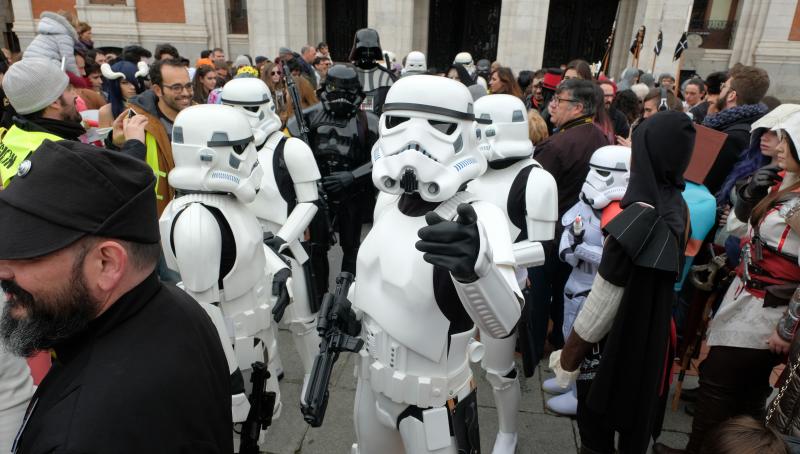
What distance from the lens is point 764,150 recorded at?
11.1ft

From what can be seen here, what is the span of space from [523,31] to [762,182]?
1321 cm

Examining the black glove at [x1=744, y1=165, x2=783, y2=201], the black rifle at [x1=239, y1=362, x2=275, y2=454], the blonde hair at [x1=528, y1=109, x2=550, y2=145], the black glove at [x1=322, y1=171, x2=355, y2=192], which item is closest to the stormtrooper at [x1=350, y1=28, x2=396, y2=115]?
the blonde hair at [x1=528, y1=109, x2=550, y2=145]

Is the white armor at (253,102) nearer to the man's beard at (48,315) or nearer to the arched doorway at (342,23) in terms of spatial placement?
the man's beard at (48,315)

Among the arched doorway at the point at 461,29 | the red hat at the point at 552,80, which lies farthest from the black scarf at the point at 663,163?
the arched doorway at the point at 461,29

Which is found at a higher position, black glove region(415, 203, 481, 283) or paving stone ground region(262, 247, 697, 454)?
black glove region(415, 203, 481, 283)

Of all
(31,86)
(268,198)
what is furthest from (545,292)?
(31,86)

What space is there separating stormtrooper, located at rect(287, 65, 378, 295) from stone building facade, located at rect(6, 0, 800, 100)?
11750 millimetres

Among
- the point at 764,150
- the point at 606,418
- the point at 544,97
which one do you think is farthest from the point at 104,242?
the point at 544,97

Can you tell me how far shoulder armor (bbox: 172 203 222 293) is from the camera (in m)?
2.45

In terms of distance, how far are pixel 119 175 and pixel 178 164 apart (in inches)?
58.4

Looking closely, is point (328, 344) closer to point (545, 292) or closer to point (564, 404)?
point (564, 404)

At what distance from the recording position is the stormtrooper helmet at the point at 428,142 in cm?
190

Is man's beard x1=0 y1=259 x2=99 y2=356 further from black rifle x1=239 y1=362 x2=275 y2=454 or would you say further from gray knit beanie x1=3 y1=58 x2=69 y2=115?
gray knit beanie x1=3 y1=58 x2=69 y2=115

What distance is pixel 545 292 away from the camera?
3.95 metres
